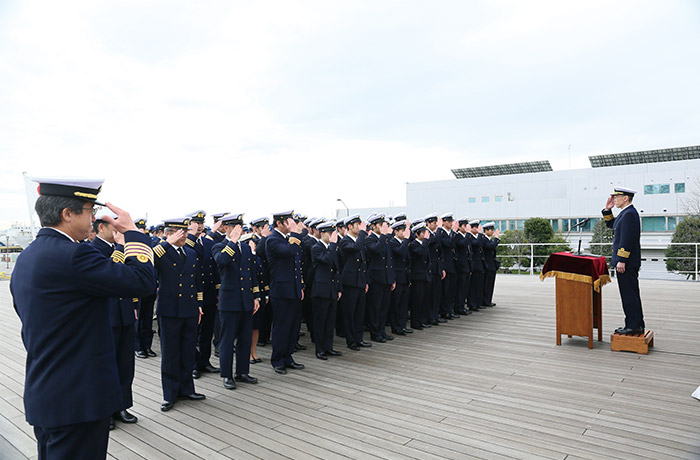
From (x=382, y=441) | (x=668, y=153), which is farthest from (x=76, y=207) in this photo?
(x=668, y=153)

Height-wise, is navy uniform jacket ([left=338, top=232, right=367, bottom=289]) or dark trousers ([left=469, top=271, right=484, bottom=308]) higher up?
navy uniform jacket ([left=338, top=232, right=367, bottom=289])

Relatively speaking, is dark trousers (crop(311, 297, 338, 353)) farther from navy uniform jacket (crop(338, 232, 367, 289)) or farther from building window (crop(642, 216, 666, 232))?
building window (crop(642, 216, 666, 232))

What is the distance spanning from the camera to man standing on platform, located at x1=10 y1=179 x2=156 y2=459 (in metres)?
1.85

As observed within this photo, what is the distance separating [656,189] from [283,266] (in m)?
37.4

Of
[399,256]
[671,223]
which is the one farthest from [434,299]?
[671,223]

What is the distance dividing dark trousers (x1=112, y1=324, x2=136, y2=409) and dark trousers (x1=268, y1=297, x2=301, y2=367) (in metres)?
1.64

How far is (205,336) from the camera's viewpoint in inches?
212

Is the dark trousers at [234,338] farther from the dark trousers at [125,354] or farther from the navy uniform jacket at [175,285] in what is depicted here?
the dark trousers at [125,354]

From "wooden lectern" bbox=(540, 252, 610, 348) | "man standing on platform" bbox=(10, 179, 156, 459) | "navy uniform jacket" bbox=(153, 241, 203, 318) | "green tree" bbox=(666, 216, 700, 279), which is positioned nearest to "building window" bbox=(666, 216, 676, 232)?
"green tree" bbox=(666, 216, 700, 279)

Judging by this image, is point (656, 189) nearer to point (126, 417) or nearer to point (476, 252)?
point (476, 252)

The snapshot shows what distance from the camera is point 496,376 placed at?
4.82 m

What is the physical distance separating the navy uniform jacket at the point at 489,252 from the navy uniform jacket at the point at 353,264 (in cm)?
390

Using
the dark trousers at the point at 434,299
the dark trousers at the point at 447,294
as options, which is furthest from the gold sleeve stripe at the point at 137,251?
the dark trousers at the point at 447,294

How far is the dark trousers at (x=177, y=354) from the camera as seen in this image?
4125mm
